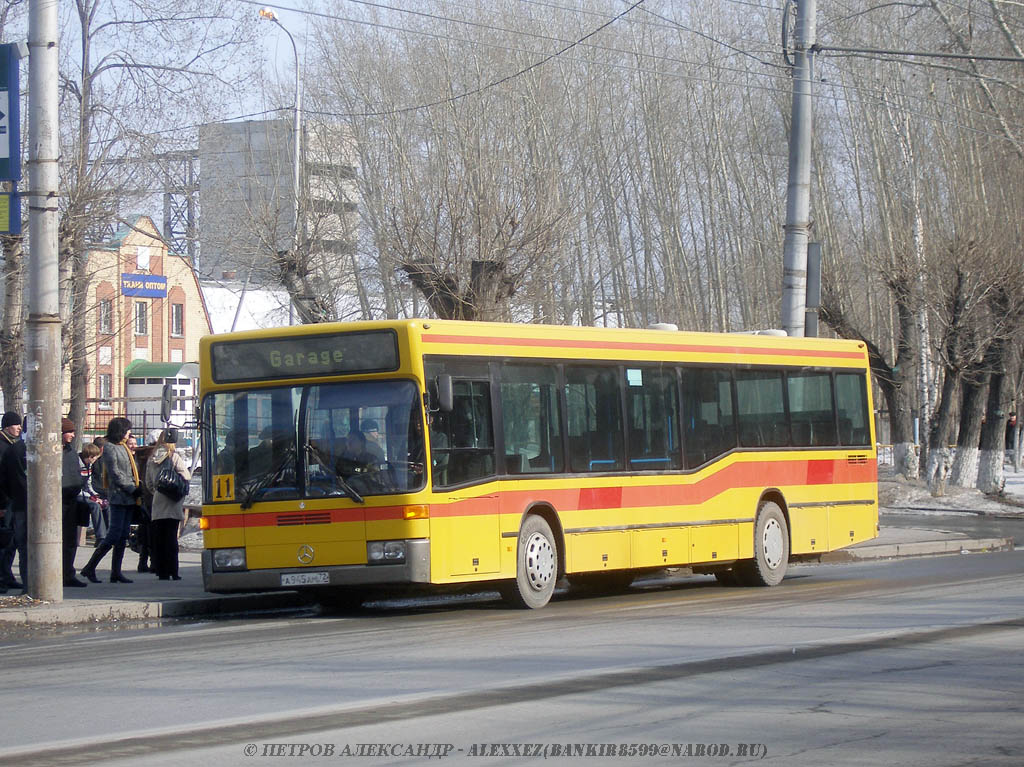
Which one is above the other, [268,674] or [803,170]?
[803,170]

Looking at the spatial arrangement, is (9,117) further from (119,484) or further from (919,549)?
(919,549)

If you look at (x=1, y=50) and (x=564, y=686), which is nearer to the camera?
(x=564, y=686)

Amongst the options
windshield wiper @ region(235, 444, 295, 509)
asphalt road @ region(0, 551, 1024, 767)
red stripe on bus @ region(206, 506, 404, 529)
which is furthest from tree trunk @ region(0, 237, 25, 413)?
asphalt road @ region(0, 551, 1024, 767)

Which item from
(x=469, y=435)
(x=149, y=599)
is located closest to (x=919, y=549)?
(x=469, y=435)

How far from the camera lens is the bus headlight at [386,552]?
12.8 metres

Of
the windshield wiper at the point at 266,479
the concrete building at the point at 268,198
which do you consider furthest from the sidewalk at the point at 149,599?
the concrete building at the point at 268,198

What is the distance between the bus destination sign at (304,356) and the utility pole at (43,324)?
1587 mm

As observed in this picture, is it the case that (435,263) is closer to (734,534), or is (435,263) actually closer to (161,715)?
(734,534)

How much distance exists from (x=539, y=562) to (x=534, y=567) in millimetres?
95

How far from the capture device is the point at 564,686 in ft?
27.7

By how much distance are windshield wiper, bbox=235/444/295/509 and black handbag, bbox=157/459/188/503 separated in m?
3.24

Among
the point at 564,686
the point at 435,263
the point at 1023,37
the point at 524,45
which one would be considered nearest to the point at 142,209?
the point at 435,263

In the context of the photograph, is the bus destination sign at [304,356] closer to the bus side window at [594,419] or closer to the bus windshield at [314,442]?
the bus windshield at [314,442]

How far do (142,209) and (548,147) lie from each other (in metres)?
11.2
